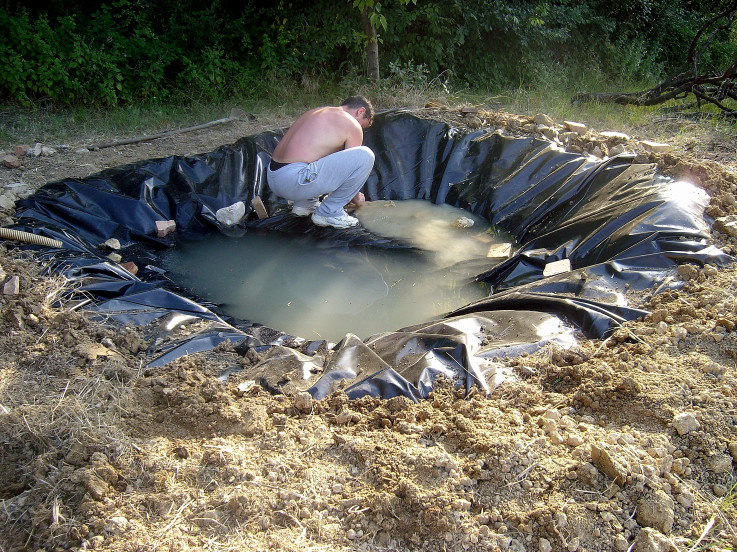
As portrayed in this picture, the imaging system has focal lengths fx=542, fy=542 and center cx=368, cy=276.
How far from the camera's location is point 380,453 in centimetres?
188

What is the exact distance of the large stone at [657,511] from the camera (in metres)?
1.61

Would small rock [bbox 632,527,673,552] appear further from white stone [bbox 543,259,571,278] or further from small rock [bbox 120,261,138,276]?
small rock [bbox 120,261,138,276]

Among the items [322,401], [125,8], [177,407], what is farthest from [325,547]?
[125,8]

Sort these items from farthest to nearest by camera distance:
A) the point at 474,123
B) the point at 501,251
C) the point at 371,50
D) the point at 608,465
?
the point at 371,50, the point at 474,123, the point at 501,251, the point at 608,465

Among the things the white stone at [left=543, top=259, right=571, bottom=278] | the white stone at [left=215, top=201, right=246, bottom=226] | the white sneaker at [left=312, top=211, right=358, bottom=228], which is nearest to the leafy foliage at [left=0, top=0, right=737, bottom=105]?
the white sneaker at [left=312, top=211, right=358, bottom=228]

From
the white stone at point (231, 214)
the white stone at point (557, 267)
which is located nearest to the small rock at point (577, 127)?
the white stone at point (557, 267)

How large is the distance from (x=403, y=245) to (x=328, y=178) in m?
0.84

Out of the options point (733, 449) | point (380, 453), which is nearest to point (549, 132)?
point (733, 449)

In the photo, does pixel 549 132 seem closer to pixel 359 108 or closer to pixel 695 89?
pixel 359 108

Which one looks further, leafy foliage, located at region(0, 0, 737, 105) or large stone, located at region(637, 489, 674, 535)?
leafy foliage, located at region(0, 0, 737, 105)

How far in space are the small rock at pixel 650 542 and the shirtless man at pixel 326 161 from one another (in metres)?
3.27

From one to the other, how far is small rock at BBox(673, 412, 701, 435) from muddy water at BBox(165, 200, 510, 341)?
1604 millimetres

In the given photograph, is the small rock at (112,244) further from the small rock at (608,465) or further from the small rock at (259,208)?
the small rock at (608,465)

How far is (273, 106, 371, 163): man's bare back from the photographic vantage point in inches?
170
